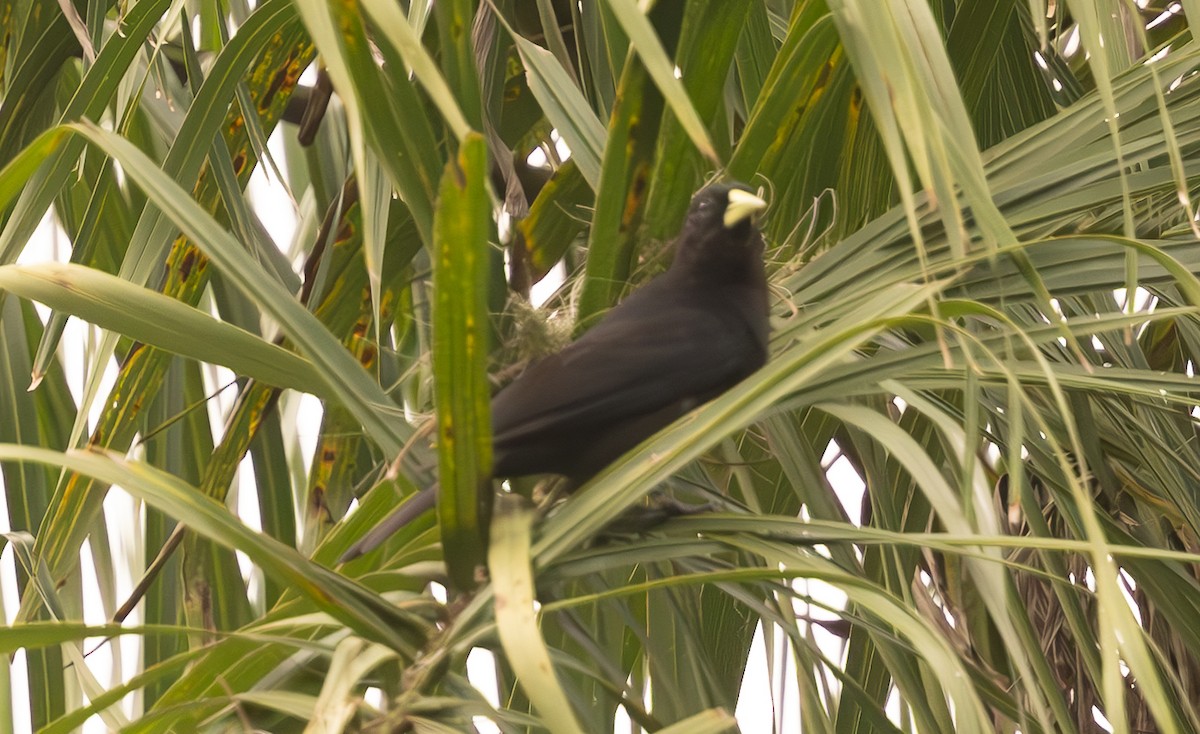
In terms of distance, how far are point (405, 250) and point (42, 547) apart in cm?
52

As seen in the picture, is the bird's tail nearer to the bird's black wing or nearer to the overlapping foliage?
the overlapping foliage

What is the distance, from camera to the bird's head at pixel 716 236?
4.76ft

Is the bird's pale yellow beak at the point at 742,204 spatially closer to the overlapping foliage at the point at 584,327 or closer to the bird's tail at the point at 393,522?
the overlapping foliage at the point at 584,327

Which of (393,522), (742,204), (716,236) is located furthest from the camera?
(716,236)

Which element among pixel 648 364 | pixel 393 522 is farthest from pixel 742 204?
pixel 393 522

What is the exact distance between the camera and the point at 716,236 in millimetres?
1495

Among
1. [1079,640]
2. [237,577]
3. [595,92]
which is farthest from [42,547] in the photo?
[1079,640]

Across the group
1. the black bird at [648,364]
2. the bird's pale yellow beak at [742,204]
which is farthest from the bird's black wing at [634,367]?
the bird's pale yellow beak at [742,204]

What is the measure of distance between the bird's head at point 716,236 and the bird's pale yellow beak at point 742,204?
42mm

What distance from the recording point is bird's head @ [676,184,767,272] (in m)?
1.45

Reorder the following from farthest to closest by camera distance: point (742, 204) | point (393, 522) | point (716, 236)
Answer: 1. point (716, 236)
2. point (742, 204)
3. point (393, 522)

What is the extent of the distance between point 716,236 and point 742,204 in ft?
0.73

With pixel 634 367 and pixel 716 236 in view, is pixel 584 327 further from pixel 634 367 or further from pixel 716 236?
pixel 716 236

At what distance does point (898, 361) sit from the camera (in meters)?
0.99
